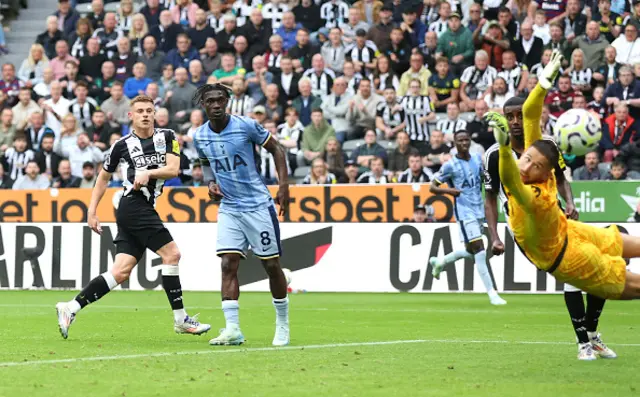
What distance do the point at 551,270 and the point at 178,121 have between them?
59.6ft

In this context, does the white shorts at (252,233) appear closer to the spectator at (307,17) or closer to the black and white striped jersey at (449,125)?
the black and white striped jersey at (449,125)

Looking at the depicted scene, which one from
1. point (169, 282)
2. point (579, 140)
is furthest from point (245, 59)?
point (579, 140)

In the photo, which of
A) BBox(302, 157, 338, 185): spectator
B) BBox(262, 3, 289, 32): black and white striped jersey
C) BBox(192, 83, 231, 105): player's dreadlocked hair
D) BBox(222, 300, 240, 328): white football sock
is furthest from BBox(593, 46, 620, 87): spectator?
BBox(222, 300, 240, 328): white football sock

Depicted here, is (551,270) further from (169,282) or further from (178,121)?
(178,121)

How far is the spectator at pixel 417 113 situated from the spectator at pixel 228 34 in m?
4.78

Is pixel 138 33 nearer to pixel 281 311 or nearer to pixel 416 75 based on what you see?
pixel 416 75

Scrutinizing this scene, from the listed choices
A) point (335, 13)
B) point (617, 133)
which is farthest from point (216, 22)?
point (617, 133)

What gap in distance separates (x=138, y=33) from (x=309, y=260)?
32.7 feet

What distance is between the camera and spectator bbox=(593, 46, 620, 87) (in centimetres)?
2341

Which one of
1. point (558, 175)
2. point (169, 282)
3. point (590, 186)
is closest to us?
point (558, 175)

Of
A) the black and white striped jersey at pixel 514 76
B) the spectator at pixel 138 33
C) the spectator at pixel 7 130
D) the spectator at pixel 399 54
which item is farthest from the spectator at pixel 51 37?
the black and white striped jersey at pixel 514 76

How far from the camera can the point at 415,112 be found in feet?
80.9

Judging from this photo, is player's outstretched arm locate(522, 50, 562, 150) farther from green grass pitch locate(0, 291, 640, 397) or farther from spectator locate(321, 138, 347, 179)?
spectator locate(321, 138, 347, 179)

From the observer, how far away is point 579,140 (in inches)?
408
